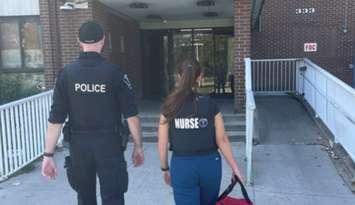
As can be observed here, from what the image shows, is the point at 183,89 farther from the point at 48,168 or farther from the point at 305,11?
the point at 305,11

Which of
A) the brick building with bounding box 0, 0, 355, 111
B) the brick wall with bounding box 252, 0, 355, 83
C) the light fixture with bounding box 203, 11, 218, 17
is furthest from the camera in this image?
the brick wall with bounding box 252, 0, 355, 83

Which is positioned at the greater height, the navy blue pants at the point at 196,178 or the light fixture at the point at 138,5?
the light fixture at the point at 138,5

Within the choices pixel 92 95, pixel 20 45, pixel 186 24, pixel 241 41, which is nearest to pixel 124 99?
pixel 92 95

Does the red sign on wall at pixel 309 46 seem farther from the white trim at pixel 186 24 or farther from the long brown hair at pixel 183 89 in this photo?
the long brown hair at pixel 183 89

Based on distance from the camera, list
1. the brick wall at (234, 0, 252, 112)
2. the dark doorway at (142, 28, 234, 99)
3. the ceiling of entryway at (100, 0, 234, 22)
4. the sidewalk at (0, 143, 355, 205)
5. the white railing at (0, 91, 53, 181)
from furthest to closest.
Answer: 1. the dark doorway at (142, 28, 234, 99)
2. the ceiling of entryway at (100, 0, 234, 22)
3. the brick wall at (234, 0, 252, 112)
4. the white railing at (0, 91, 53, 181)
5. the sidewalk at (0, 143, 355, 205)

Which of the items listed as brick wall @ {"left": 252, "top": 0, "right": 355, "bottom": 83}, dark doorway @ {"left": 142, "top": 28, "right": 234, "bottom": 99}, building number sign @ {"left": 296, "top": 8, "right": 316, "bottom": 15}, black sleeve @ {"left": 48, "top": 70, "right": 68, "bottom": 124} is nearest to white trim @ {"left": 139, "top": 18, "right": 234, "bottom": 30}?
dark doorway @ {"left": 142, "top": 28, "right": 234, "bottom": 99}

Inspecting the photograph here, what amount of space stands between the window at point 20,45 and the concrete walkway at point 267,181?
432 centimetres

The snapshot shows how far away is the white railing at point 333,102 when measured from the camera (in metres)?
7.29

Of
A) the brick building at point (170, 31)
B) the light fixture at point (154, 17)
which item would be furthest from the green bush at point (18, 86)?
the light fixture at point (154, 17)

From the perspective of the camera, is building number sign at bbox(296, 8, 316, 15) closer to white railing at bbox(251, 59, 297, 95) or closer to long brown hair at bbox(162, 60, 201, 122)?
white railing at bbox(251, 59, 297, 95)

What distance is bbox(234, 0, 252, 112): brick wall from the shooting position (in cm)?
1026

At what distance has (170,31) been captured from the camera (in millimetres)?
15562

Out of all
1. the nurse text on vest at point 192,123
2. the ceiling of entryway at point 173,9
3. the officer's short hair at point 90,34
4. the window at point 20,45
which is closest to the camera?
the nurse text on vest at point 192,123

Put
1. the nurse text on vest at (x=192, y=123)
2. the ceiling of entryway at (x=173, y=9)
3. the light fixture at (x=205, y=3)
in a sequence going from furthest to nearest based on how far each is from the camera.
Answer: the ceiling of entryway at (x=173, y=9), the light fixture at (x=205, y=3), the nurse text on vest at (x=192, y=123)
